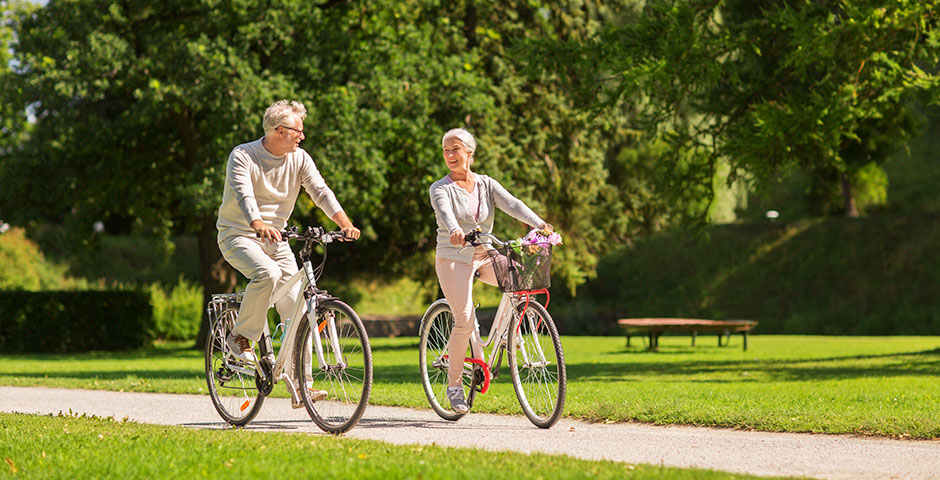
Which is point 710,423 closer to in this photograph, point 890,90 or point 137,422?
point 137,422

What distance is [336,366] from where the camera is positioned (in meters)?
6.83

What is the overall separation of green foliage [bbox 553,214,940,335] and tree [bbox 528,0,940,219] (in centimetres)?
1796

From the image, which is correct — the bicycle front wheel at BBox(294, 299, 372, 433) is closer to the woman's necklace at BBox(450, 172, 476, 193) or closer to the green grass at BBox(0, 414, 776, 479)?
the green grass at BBox(0, 414, 776, 479)

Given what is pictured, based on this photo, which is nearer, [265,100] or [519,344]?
[519,344]

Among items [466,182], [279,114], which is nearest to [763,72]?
[466,182]

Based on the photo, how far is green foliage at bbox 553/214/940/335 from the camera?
3444 centimetres

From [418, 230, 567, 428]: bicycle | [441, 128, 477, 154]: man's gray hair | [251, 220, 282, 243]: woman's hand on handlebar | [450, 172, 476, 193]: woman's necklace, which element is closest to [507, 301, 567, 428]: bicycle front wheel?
[418, 230, 567, 428]: bicycle

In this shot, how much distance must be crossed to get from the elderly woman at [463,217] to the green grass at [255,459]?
144 centimetres

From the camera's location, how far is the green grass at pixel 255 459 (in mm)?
5094

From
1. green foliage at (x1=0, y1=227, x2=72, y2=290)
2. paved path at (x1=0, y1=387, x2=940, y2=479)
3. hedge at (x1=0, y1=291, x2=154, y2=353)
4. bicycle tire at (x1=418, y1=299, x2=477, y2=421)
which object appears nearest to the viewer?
paved path at (x1=0, y1=387, x2=940, y2=479)

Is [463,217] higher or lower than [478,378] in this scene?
higher

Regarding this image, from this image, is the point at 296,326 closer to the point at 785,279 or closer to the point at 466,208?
the point at 466,208

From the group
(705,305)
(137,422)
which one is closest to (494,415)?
(137,422)

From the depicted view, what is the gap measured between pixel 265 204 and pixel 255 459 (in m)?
2.20
